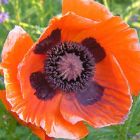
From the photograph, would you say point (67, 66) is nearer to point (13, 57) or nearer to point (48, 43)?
point (48, 43)

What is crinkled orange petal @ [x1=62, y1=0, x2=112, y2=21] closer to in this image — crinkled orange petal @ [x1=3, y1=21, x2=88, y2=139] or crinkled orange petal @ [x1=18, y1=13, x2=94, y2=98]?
crinkled orange petal @ [x1=18, y1=13, x2=94, y2=98]

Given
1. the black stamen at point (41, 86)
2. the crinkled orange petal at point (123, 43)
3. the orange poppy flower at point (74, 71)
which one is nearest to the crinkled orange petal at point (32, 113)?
the orange poppy flower at point (74, 71)

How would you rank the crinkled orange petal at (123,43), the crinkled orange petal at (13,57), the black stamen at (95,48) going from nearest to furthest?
the crinkled orange petal at (13,57) → the crinkled orange petal at (123,43) → the black stamen at (95,48)

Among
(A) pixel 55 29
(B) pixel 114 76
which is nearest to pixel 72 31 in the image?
(A) pixel 55 29

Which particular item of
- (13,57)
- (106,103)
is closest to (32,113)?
(13,57)

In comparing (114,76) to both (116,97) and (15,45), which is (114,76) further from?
(15,45)

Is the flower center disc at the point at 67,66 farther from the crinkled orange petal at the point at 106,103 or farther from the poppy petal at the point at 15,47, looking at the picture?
the poppy petal at the point at 15,47
